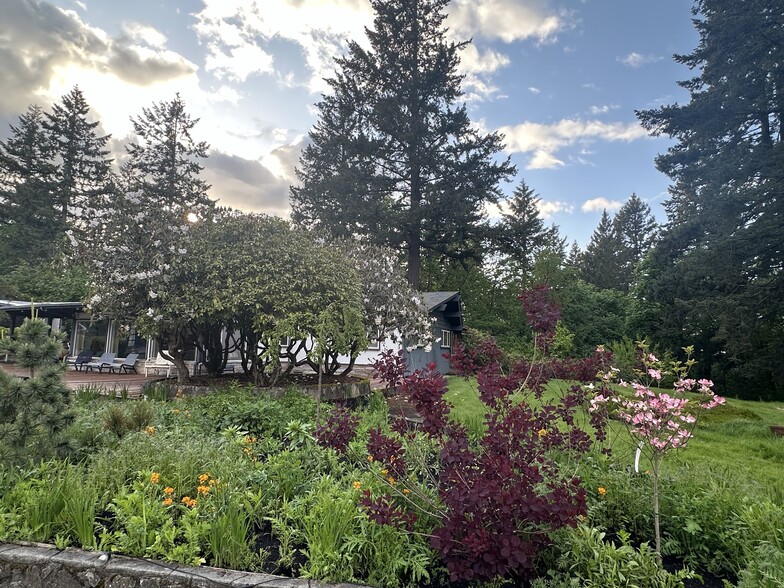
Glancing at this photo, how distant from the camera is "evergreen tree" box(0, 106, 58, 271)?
86.4 ft

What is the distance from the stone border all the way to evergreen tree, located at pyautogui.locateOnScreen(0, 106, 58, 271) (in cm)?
3007

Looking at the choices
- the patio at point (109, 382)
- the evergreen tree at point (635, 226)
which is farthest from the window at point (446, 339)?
the evergreen tree at point (635, 226)

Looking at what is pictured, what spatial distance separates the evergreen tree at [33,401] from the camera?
10.9 feet

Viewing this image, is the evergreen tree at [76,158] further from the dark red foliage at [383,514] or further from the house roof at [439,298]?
the dark red foliage at [383,514]

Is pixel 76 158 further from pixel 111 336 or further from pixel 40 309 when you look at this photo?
pixel 111 336

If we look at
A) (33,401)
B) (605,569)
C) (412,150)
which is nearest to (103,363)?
(33,401)

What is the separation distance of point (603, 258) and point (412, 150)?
2918cm

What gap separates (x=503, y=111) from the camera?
1275 cm

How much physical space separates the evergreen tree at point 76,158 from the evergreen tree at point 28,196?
535 mm

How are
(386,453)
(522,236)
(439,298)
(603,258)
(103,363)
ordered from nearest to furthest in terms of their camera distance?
(386,453)
(103,363)
(439,298)
(522,236)
(603,258)

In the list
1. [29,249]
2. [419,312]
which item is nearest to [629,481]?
[419,312]

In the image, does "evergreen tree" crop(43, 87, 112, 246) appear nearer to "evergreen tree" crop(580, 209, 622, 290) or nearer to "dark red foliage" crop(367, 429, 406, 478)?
"dark red foliage" crop(367, 429, 406, 478)

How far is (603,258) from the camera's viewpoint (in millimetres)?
41656

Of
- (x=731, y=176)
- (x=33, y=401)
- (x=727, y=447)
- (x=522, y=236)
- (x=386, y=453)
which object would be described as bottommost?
(x=727, y=447)
